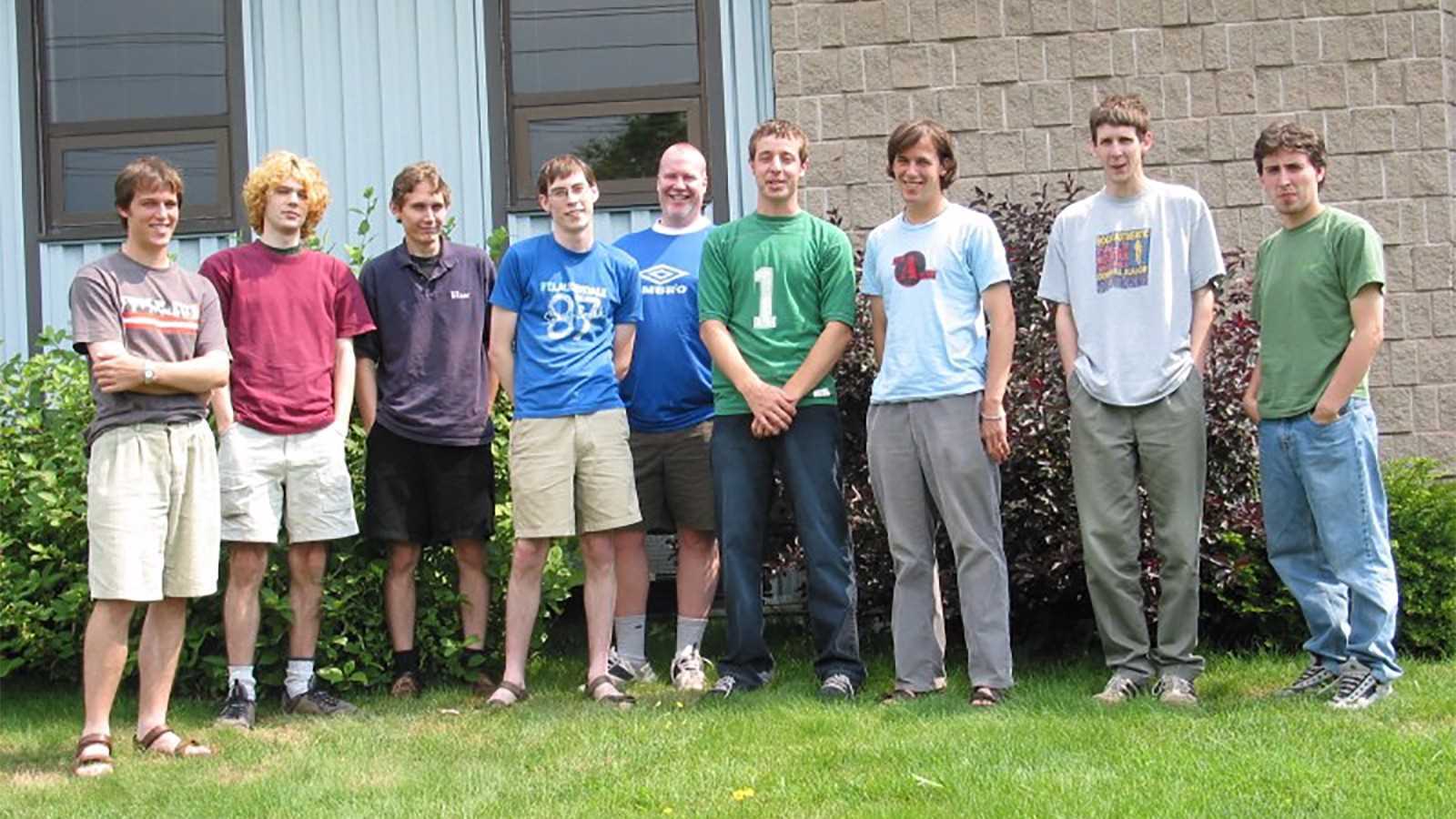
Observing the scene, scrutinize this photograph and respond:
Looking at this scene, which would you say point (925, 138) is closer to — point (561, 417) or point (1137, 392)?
point (1137, 392)

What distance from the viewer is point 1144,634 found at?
19.5 ft

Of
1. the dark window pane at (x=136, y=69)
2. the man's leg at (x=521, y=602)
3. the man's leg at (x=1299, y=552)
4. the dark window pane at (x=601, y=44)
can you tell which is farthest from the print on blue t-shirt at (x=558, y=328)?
the dark window pane at (x=136, y=69)

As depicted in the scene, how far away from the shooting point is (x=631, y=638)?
673cm

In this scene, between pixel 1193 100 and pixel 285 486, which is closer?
pixel 285 486

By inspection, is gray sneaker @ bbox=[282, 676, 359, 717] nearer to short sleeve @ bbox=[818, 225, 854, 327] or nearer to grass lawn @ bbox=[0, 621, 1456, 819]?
grass lawn @ bbox=[0, 621, 1456, 819]

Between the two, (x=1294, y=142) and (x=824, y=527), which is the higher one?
(x=1294, y=142)

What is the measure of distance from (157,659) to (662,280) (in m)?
2.40

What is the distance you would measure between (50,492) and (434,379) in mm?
1549

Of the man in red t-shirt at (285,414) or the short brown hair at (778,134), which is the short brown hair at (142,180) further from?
the short brown hair at (778,134)

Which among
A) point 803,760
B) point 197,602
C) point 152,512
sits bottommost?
point 803,760

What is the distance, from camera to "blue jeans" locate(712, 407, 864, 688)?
6047 millimetres

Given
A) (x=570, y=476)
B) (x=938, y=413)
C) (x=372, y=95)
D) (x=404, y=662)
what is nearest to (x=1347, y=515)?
(x=938, y=413)

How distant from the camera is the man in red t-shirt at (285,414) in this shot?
605 cm

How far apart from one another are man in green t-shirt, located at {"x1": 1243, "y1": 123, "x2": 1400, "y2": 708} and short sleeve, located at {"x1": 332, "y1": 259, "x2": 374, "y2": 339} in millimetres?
3267
